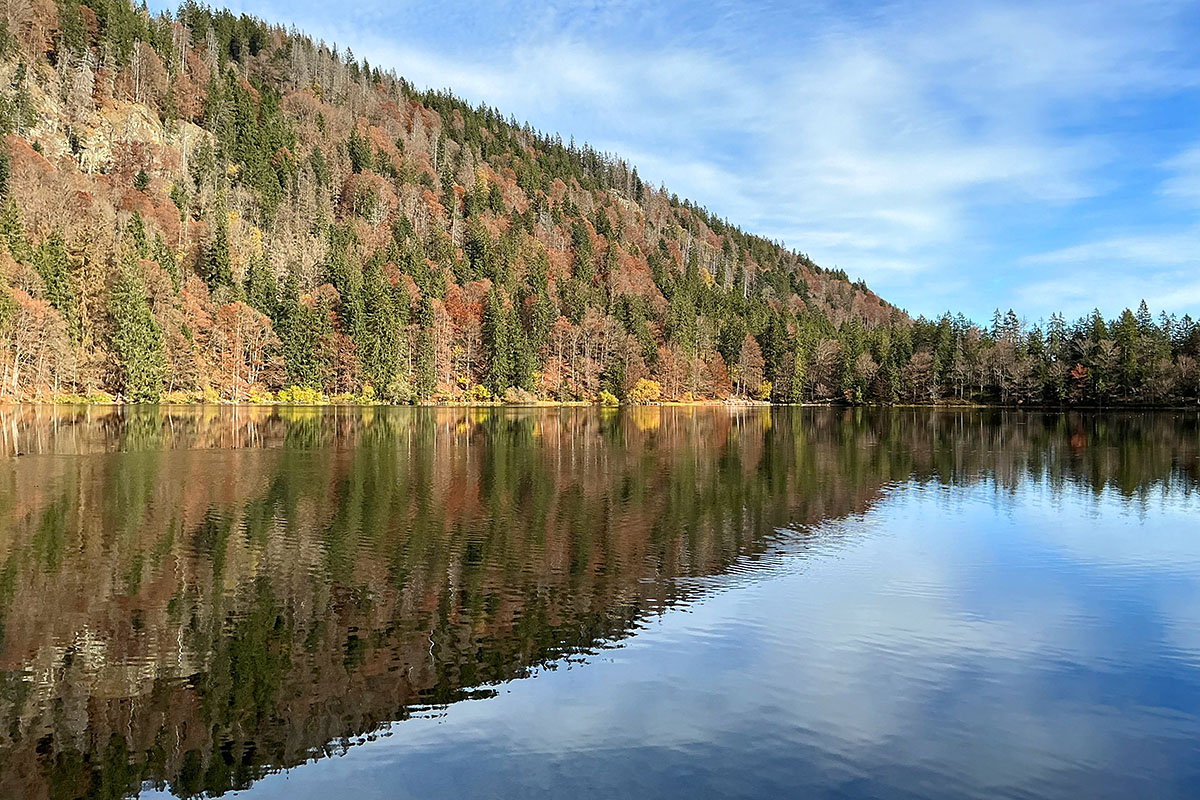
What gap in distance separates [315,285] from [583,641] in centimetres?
11592

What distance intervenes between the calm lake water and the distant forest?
6649 centimetres

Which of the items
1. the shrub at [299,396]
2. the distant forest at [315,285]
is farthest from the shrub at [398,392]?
the shrub at [299,396]

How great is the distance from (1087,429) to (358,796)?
84.4 m

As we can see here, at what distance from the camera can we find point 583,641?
548 inches

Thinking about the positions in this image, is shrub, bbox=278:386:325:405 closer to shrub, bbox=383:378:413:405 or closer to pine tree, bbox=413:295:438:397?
shrub, bbox=383:378:413:405

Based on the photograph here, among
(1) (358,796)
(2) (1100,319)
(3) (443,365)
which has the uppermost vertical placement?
(2) (1100,319)

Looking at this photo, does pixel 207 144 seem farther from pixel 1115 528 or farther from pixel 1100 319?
pixel 1100 319

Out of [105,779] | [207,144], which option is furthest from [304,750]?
[207,144]

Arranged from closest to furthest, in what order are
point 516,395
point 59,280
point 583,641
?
point 583,641
point 59,280
point 516,395

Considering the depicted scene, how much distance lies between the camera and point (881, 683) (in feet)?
40.2

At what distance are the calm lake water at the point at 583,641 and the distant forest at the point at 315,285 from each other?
218ft

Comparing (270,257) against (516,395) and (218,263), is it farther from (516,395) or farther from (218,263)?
(516,395)

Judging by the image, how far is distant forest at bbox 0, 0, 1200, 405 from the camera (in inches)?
3492

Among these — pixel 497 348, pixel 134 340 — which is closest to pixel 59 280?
pixel 134 340
